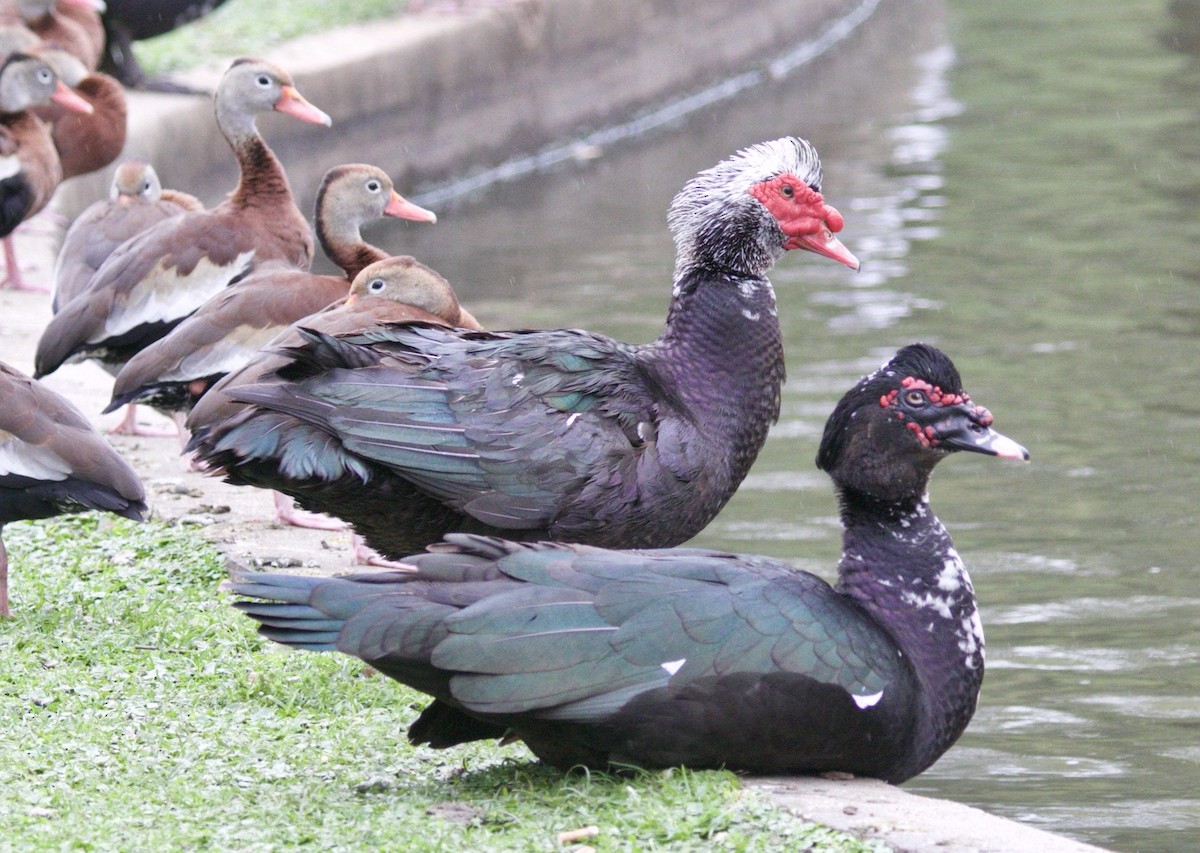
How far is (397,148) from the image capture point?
1537 cm

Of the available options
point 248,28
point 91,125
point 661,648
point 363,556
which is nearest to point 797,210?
point 363,556

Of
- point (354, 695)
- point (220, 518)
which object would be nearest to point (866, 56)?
point (220, 518)

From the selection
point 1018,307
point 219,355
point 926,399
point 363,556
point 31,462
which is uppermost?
point 926,399

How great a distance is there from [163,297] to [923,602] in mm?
3922

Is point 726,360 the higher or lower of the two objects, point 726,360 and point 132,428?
the higher

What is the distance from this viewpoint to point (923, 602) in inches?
187

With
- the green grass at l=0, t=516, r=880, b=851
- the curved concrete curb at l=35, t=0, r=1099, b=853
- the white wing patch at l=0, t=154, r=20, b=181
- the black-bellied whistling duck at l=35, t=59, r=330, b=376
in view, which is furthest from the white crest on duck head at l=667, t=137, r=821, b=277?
the white wing patch at l=0, t=154, r=20, b=181

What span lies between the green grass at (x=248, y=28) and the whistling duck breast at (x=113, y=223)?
5.58 meters

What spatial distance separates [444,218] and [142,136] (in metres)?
2.98

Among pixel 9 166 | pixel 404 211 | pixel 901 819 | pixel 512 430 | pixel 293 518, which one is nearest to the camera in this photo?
pixel 901 819

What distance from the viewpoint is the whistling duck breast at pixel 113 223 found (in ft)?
28.2

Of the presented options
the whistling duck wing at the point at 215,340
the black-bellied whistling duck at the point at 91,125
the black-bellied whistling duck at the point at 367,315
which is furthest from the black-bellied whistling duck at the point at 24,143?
the black-bellied whistling duck at the point at 367,315

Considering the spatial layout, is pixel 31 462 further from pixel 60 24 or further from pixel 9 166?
pixel 60 24

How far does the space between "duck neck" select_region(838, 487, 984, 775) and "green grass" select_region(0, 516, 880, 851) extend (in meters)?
0.56
